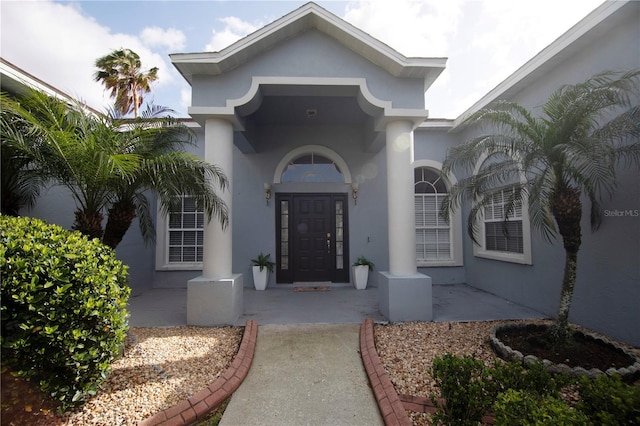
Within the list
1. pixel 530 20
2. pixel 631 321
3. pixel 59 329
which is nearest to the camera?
pixel 59 329

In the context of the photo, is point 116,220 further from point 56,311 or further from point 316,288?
point 316,288

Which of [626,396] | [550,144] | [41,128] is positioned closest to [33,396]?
[41,128]

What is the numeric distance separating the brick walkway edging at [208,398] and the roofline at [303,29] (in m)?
4.53

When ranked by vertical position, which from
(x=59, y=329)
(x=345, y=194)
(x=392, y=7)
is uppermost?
(x=392, y=7)

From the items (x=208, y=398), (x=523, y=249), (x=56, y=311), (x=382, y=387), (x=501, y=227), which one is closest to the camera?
(x=56, y=311)

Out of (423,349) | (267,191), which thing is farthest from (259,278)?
(423,349)

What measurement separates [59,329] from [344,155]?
6.71 m

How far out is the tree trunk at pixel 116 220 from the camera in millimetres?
4316

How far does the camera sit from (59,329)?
2617 mm

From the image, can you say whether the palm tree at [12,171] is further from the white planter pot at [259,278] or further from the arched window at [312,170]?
the arched window at [312,170]

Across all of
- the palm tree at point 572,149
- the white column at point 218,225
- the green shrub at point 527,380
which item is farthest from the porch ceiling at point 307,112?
the green shrub at point 527,380

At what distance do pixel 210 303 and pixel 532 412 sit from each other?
4.34 meters

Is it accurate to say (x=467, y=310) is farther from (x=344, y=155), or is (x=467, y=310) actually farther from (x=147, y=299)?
(x=147, y=299)

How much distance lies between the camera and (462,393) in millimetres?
2363
